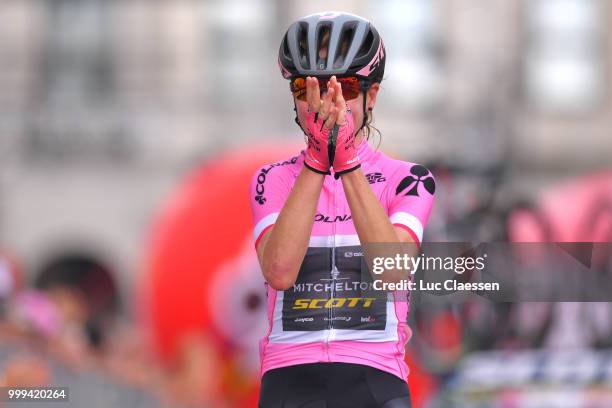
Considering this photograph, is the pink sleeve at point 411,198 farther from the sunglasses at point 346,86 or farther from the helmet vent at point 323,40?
the helmet vent at point 323,40

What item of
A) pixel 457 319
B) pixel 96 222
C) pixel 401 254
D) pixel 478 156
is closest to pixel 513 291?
pixel 401 254

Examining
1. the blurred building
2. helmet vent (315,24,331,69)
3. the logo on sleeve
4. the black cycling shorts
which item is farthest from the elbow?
the blurred building

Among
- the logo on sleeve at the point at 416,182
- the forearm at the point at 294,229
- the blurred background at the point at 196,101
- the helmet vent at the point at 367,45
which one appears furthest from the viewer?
the blurred background at the point at 196,101

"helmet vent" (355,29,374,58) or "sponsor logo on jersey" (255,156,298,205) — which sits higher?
"helmet vent" (355,29,374,58)

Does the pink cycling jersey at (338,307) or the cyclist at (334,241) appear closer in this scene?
the cyclist at (334,241)

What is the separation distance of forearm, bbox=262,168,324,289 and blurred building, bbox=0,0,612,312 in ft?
63.7

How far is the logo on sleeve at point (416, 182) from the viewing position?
346cm

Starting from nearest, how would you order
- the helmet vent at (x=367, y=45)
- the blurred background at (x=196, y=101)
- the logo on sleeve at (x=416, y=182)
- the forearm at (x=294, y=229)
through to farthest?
1. the forearm at (x=294, y=229)
2. the helmet vent at (x=367, y=45)
3. the logo on sleeve at (x=416, y=182)
4. the blurred background at (x=196, y=101)

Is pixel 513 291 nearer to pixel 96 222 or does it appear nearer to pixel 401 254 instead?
pixel 401 254

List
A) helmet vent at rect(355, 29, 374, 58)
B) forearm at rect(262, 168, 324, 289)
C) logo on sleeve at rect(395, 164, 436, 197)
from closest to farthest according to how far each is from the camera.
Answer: forearm at rect(262, 168, 324, 289)
helmet vent at rect(355, 29, 374, 58)
logo on sleeve at rect(395, 164, 436, 197)

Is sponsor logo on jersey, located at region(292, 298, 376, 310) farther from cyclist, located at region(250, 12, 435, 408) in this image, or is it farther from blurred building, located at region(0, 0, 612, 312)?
blurred building, located at region(0, 0, 612, 312)

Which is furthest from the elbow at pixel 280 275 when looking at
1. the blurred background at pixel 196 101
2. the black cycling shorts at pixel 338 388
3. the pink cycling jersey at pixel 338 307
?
the blurred background at pixel 196 101

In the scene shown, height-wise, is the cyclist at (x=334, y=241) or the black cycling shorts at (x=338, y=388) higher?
the cyclist at (x=334, y=241)

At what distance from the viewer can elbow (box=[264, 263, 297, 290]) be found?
3.27 meters
